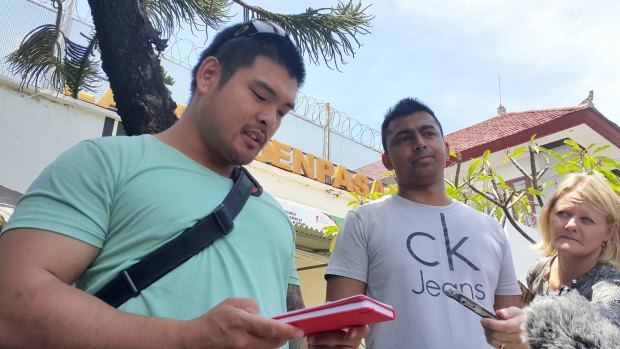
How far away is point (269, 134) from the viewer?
64.2 inches

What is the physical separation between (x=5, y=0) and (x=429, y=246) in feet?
21.8

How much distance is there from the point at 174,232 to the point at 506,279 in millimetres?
1705

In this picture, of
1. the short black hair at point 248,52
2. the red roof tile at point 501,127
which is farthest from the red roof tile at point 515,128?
the short black hair at point 248,52

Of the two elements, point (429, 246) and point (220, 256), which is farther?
point (429, 246)

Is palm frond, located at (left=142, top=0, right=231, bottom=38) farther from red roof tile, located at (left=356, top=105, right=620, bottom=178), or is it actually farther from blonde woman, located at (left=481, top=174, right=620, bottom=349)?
red roof tile, located at (left=356, top=105, right=620, bottom=178)

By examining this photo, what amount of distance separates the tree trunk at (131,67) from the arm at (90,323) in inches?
53.9

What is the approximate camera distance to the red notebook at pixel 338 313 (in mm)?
1047

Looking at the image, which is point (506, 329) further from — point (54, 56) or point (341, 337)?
point (54, 56)

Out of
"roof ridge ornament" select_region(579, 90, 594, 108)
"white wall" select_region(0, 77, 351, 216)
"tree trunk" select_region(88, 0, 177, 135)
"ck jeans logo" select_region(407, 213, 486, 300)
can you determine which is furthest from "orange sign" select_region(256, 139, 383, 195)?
"ck jeans logo" select_region(407, 213, 486, 300)

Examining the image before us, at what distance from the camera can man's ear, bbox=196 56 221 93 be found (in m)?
1.65

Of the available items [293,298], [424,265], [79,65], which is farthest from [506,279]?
[79,65]

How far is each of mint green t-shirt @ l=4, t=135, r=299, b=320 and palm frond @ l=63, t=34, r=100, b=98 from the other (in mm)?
2246

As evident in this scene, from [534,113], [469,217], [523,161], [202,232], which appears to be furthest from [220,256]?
[534,113]

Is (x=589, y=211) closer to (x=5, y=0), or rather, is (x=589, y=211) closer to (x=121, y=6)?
(x=121, y=6)
